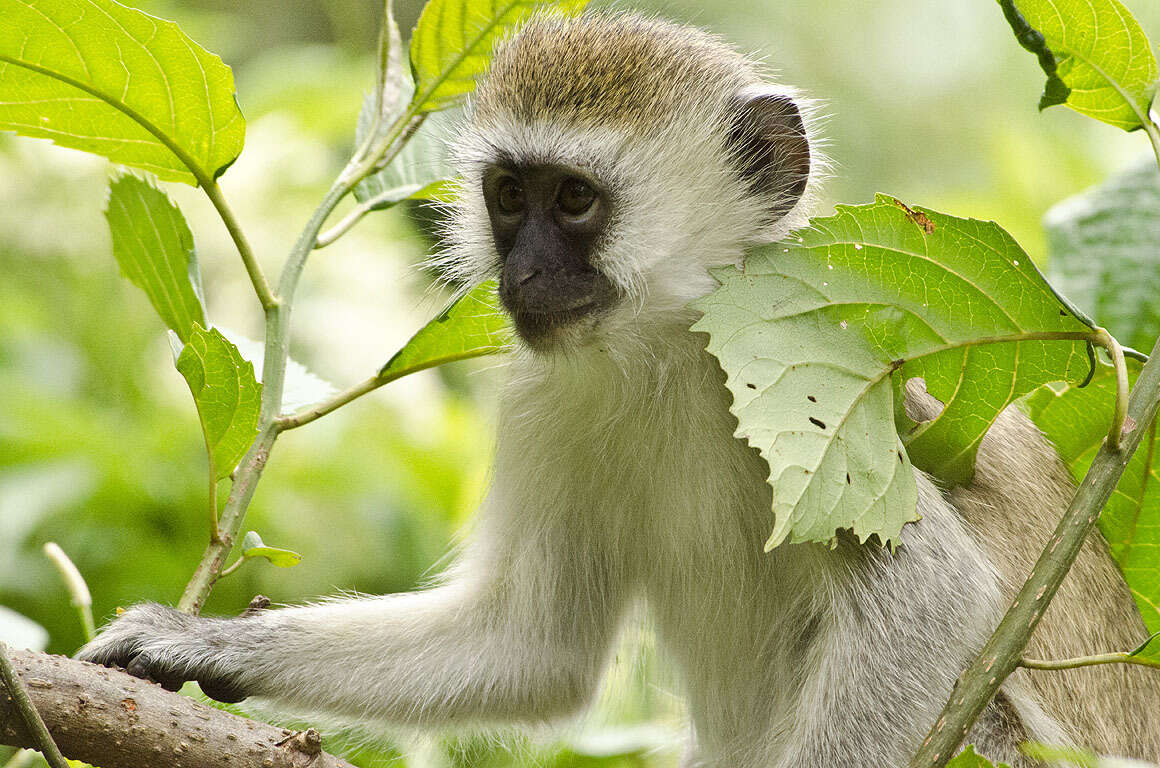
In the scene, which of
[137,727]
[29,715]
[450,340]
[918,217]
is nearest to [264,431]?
[450,340]

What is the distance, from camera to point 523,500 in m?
3.38

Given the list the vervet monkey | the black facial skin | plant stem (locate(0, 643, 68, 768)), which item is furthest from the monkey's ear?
plant stem (locate(0, 643, 68, 768))

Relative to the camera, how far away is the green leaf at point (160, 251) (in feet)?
7.95

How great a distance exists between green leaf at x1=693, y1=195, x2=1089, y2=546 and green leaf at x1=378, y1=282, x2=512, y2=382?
0.66m

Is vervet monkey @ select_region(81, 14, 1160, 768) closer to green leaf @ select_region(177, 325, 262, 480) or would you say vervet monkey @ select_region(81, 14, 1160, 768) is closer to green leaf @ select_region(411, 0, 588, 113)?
green leaf @ select_region(411, 0, 588, 113)

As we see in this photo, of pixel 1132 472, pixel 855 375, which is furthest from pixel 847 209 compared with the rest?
pixel 1132 472

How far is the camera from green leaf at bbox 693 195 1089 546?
1.99 metres

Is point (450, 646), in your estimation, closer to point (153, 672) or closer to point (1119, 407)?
point (153, 672)

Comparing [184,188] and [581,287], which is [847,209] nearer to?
[581,287]

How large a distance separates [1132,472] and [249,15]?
1027 centimetres

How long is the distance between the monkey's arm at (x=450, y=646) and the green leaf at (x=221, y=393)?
865mm

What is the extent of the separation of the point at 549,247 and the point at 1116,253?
65.0 inches

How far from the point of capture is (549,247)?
2.91 meters

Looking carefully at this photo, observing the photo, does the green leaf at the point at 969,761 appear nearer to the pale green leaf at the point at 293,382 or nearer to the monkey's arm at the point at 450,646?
the pale green leaf at the point at 293,382
